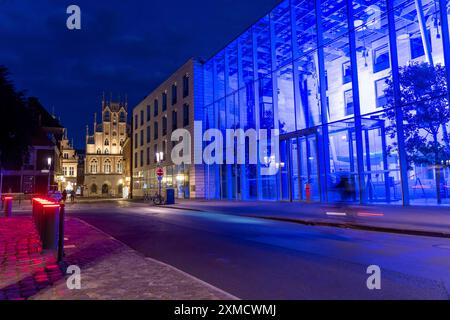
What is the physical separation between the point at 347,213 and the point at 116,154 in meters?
104

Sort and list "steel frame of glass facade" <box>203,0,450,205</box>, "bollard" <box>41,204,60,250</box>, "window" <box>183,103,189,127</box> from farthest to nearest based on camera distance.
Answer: "window" <box>183,103,189,127</box>, "steel frame of glass facade" <box>203,0,450,205</box>, "bollard" <box>41,204,60,250</box>

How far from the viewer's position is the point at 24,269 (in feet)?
20.4

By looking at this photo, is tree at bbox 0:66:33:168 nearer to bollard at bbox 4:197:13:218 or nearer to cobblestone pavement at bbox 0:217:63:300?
bollard at bbox 4:197:13:218

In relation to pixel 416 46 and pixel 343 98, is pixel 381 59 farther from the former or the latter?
pixel 343 98

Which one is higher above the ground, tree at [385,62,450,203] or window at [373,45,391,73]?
window at [373,45,391,73]

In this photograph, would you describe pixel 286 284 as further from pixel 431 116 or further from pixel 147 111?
pixel 147 111

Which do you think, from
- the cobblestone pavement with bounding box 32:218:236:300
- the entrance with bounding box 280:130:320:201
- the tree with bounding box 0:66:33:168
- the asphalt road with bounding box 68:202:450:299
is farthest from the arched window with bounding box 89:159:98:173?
the cobblestone pavement with bounding box 32:218:236:300

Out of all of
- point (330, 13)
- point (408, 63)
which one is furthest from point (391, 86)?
point (330, 13)

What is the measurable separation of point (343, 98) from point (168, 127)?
2711cm

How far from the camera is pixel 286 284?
5.30 meters

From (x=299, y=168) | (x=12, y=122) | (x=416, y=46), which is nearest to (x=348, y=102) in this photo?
(x=416, y=46)

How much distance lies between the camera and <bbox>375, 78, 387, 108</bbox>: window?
866 inches

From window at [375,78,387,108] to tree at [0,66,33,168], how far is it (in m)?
20.1

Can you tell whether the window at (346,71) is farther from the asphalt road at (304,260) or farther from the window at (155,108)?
the window at (155,108)
